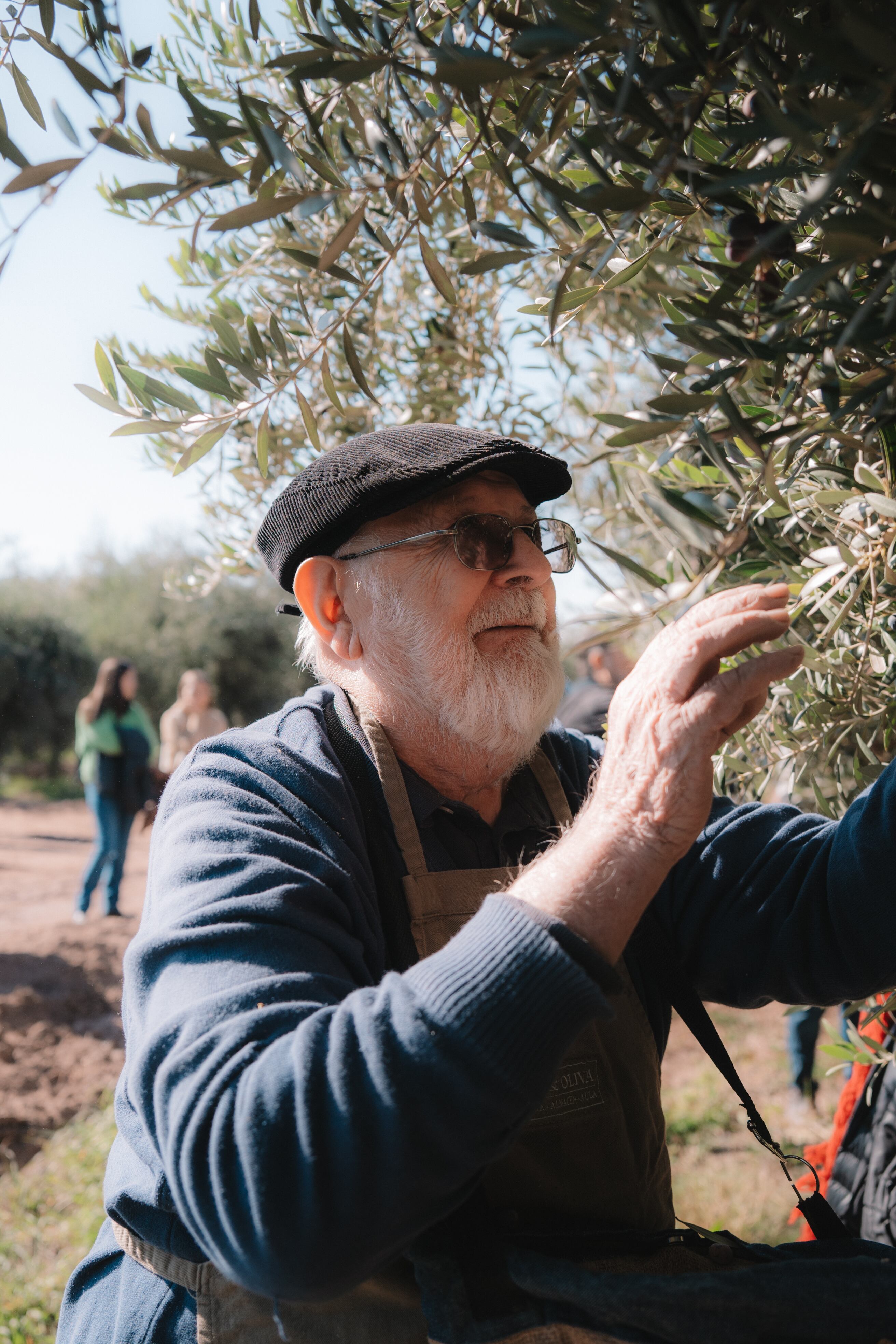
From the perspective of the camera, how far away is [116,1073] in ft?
17.2

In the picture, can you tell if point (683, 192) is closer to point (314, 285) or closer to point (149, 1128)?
point (149, 1128)

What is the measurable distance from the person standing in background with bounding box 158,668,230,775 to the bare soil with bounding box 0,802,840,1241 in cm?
154

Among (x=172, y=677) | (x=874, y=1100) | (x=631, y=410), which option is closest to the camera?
(x=631, y=410)

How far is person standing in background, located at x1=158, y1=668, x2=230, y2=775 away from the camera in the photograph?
323 inches

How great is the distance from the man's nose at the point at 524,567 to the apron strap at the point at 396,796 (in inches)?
15.1

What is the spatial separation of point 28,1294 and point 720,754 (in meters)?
3.29

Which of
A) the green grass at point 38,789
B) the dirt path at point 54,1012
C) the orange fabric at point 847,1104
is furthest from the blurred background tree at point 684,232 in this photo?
the green grass at point 38,789

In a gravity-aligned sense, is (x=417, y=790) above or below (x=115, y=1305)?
above

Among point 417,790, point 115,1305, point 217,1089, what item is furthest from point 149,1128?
point 417,790

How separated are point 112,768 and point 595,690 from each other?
4.80m

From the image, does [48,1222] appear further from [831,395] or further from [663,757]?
[831,395]

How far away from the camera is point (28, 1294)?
3.36 meters

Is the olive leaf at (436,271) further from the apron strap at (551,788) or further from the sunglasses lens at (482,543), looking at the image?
the apron strap at (551,788)

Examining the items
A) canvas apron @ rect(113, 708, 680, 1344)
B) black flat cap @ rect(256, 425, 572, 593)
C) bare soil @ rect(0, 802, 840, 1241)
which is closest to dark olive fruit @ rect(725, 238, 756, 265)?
black flat cap @ rect(256, 425, 572, 593)
